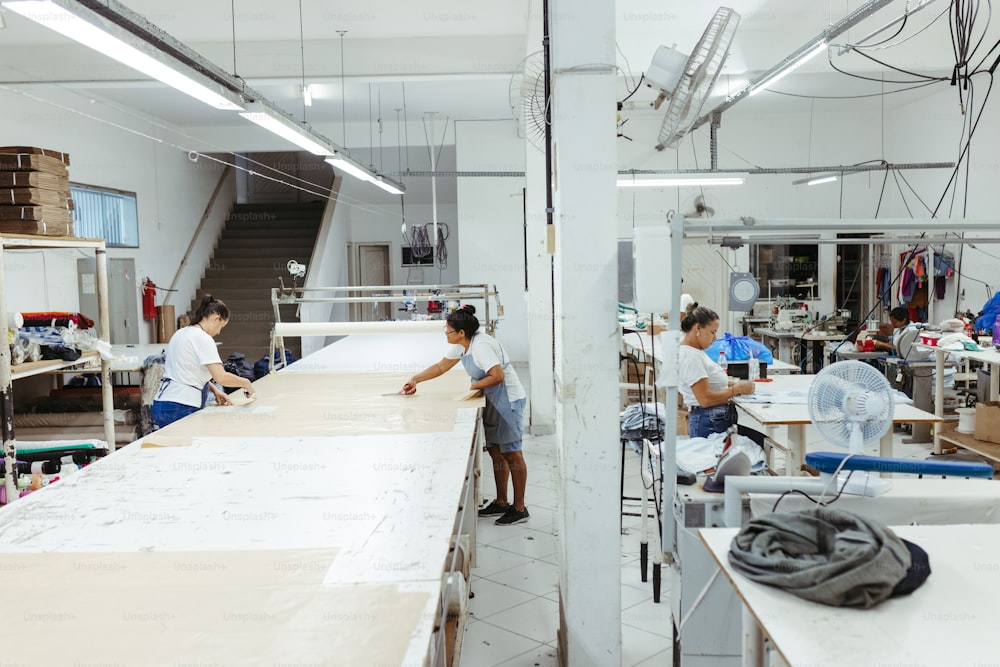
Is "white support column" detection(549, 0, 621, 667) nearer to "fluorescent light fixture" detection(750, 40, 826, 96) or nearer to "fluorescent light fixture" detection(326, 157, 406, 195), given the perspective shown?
"fluorescent light fixture" detection(750, 40, 826, 96)

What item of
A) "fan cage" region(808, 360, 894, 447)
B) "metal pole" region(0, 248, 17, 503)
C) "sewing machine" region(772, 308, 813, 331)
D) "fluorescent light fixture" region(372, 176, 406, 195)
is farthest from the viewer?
"sewing machine" region(772, 308, 813, 331)

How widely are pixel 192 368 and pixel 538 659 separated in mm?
2734

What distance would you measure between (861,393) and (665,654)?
1432 millimetres

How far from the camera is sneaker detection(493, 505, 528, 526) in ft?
15.4

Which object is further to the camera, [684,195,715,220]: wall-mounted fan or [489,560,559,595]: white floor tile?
[684,195,715,220]: wall-mounted fan

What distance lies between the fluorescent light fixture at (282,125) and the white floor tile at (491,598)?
2804 mm

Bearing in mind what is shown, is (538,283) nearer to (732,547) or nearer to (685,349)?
(685,349)

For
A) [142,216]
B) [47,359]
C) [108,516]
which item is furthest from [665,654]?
[142,216]

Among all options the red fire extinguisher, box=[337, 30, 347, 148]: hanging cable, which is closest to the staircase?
the red fire extinguisher

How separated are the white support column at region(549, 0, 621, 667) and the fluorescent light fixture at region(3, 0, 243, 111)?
161 centimetres

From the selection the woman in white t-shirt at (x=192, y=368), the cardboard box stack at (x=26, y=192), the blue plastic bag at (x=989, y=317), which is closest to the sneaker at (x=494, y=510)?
the woman in white t-shirt at (x=192, y=368)

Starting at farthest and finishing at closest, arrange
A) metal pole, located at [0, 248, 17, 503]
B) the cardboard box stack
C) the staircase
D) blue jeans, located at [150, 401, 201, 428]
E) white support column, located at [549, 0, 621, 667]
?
the staircase
blue jeans, located at [150, 401, 201, 428]
the cardboard box stack
metal pole, located at [0, 248, 17, 503]
white support column, located at [549, 0, 621, 667]

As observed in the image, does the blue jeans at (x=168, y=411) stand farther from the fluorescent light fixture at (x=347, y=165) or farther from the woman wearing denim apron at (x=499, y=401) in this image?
the fluorescent light fixture at (x=347, y=165)

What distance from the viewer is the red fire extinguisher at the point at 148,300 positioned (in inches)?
380
